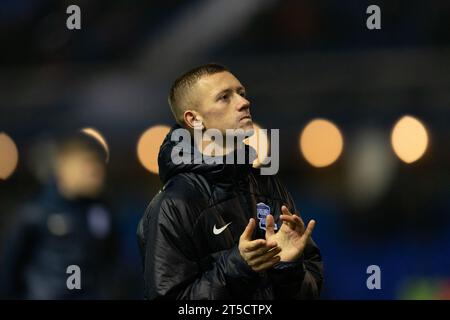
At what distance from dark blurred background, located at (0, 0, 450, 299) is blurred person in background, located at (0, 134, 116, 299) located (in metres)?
1.89

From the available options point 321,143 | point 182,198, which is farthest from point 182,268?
point 321,143

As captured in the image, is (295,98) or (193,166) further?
(295,98)

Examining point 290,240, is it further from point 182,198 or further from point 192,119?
point 192,119

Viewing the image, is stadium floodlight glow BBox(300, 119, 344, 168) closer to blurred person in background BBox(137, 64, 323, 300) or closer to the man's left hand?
blurred person in background BBox(137, 64, 323, 300)

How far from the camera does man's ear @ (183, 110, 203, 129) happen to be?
2922 mm

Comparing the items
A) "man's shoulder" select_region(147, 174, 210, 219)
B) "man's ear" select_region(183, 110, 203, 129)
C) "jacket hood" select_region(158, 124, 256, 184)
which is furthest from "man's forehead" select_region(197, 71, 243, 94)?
"man's shoulder" select_region(147, 174, 210, 219)

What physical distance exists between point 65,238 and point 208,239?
201 centimetres

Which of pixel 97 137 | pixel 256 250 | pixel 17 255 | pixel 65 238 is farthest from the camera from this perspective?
pixel 97 137

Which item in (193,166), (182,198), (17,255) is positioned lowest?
(17,255)

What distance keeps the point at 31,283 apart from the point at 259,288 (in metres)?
2.06

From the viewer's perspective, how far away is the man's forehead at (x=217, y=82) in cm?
292

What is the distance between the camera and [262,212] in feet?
9.39

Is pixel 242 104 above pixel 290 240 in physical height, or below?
above
